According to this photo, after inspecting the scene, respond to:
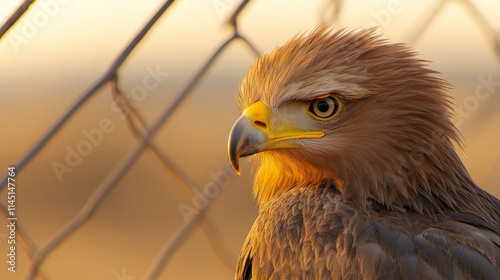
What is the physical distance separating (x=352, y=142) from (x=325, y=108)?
6.1 inches

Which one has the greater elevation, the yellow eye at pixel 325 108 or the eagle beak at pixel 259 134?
the eagle beak at pixel 259 134

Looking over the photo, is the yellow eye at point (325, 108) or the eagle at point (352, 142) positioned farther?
the yellow eye at point (325, 108)

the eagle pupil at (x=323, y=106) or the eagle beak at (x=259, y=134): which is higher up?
the eagle beak at (x=259, y=134)

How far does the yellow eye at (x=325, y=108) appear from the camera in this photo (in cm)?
263

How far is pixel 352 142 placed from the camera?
2709 millimetres

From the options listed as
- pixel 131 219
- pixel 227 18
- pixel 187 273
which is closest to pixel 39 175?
pixel 131 219

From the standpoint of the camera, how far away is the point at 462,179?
273 cm

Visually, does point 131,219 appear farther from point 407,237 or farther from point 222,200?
point 407,237

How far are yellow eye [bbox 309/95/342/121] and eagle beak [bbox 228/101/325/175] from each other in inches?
2.5

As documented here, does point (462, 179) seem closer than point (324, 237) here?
No

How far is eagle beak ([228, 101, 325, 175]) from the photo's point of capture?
103 inches

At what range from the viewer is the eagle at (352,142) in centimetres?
253

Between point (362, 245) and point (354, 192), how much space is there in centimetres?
35

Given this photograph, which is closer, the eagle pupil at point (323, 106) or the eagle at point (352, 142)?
the eagle at point (352, 142)
